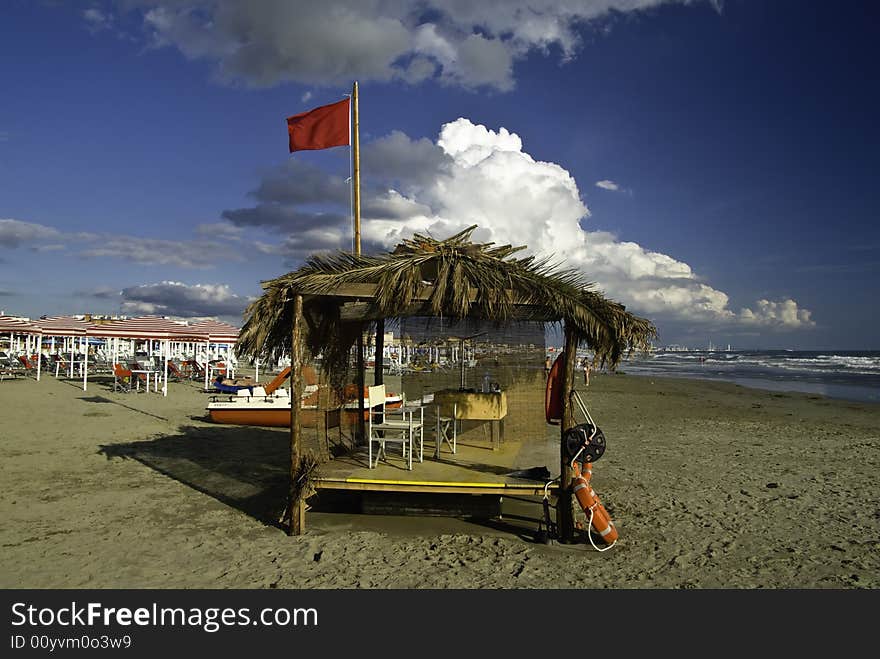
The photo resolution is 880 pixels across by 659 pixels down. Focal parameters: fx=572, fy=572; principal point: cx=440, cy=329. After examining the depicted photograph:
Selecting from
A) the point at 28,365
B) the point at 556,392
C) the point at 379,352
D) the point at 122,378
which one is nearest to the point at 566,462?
the point at 556,392

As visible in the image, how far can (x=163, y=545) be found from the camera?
19.0 feet

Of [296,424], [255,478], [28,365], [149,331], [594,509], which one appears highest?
[149,331]

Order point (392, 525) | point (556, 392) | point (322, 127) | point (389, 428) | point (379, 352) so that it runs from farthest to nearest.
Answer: point (379, 352) < point (322, 127) < point (389, 428) < point (392, 525) < point (556, 392)

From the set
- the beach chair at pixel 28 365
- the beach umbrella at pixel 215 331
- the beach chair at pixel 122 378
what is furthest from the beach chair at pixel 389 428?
the beach chair at pixel 28 365

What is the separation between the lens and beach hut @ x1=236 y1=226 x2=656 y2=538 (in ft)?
20.5

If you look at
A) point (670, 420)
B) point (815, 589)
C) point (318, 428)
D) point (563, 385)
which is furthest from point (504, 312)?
point (670, 420)

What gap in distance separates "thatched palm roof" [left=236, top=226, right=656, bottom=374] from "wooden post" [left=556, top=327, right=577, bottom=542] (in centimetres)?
18

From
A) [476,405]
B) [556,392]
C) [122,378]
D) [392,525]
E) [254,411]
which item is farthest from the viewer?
[122,378]

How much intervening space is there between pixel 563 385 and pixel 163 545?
→ 450cm

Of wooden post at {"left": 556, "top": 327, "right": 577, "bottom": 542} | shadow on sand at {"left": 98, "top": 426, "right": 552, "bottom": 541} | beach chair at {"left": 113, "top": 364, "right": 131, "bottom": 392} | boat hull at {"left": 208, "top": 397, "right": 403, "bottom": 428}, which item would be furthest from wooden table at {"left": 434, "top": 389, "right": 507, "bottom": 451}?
beach chair at {"left": 113, "top": 364, "right": 131, "bottom": 392}

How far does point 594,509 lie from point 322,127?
6.77 meters

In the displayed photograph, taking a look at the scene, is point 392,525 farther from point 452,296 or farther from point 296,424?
point 452,296

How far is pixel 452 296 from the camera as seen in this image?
6270 millimetres
